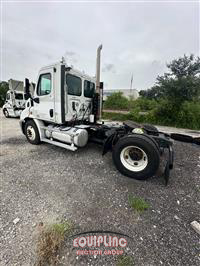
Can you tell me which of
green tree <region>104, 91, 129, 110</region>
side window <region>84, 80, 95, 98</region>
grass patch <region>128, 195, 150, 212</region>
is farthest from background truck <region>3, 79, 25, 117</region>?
grass patch <region>128, 195, 150, 212</region>

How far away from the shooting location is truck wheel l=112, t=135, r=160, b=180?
2746 mm

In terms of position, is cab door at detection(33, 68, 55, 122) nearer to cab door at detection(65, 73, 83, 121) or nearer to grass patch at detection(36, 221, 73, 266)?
cab door at detection(65, 73, 83, 121)

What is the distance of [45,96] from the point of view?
13.5ft

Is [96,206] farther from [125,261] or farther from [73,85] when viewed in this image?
[73,85]

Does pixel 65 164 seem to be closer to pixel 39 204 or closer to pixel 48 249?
pixel 39 204

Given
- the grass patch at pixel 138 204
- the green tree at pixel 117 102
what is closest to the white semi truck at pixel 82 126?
the grass patch at pixel 138 204

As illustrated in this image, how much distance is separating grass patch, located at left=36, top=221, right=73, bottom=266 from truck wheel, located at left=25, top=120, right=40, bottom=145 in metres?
3.42

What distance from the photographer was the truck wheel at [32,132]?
4.59m

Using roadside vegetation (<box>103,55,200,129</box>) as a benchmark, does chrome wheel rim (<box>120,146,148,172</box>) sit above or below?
below

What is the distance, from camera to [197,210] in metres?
2.13

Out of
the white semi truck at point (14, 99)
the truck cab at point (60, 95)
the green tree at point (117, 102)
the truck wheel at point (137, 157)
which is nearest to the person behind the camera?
the truck wheel at point (137, 157)

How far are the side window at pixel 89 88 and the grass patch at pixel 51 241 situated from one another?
3943mm

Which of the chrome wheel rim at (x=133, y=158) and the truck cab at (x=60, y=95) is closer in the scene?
the chrome wheel rim at (x=133, y=158)

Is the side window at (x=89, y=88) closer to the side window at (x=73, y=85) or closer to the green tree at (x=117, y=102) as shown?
the side window at (x=73, y=85)
